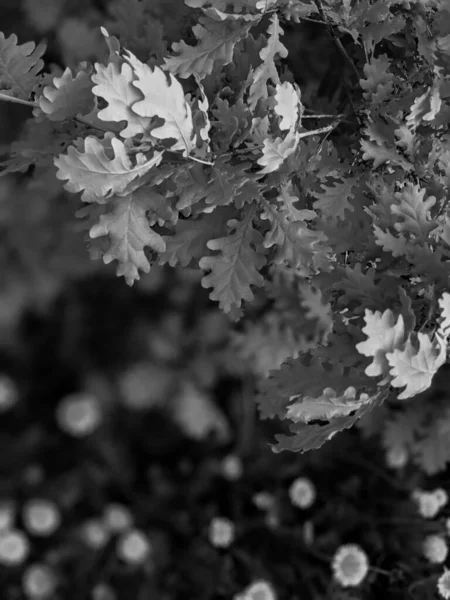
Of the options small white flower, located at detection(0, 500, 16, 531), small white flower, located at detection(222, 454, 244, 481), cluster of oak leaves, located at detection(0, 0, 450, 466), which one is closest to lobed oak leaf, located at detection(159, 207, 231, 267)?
cluster of oak leaves, located at detection(0, 0, 450, 466)

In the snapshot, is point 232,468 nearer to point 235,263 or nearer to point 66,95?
point 235,263

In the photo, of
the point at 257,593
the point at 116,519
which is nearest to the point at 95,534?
the point at 116,519

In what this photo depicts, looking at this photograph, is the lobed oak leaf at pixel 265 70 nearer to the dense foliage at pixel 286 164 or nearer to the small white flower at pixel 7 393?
the dense foliage at pixel 286 164

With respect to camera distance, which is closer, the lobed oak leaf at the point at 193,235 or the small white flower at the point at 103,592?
the lobed oak leaf at the point at 193,235

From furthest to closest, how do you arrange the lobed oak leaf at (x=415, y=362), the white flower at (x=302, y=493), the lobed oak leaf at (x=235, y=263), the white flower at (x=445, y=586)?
the white flower at (x=302, y=493) < the white flower at (x=445, y=586) < the lobed oak leaf at (x=235, y=263) < the lobed oak leaf at (x=415, y=362)

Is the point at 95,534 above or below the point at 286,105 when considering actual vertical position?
below

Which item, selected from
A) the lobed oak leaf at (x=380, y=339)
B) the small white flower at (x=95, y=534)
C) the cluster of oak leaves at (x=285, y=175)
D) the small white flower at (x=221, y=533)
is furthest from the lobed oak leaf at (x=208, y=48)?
the small white flower at (x=95, y=534)
